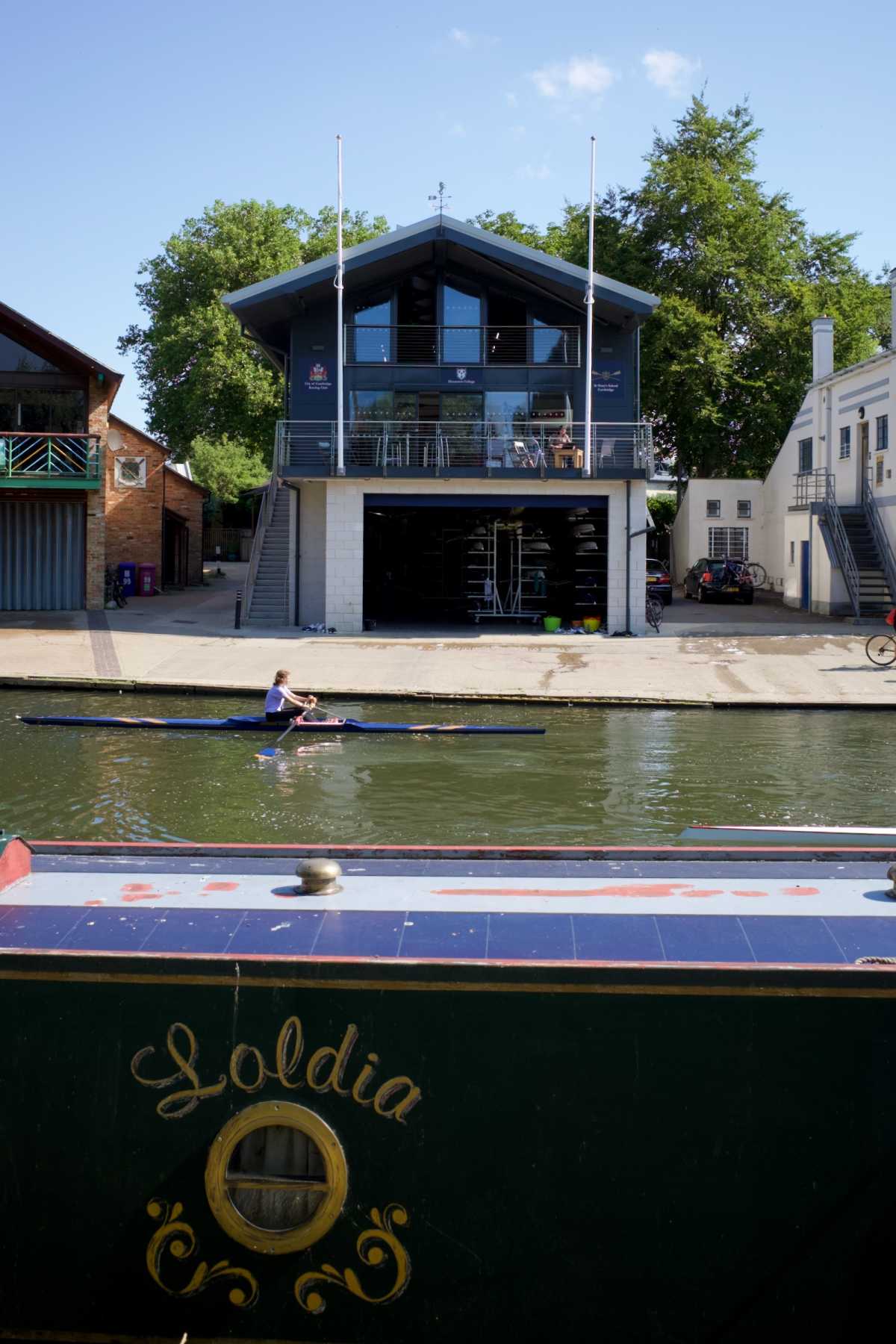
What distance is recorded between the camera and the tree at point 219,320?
47.9 m

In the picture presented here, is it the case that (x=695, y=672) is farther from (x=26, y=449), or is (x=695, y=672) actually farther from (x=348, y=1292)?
(x=348, y=1292)

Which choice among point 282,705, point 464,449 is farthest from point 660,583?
point 282,705

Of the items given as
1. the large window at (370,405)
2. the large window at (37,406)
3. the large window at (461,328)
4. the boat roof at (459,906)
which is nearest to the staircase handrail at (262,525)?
the large window at (370,405)

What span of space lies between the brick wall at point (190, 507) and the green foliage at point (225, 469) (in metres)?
18.2

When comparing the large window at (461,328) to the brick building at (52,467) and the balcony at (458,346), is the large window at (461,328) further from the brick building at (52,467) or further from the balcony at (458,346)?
the brick building at (52,467)

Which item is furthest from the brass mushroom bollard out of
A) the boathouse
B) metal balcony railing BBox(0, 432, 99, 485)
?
metal balcony railing BBox(0, 432, 99, 485)

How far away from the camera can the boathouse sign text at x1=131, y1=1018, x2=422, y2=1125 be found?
172 inches

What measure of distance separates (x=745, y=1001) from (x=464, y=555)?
3657 centimetres

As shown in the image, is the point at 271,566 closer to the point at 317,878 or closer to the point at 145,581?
the point at 145,581

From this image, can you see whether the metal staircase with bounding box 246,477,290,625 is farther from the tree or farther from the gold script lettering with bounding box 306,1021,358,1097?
the gold script lettering with bounding box 306,1021,358,1097

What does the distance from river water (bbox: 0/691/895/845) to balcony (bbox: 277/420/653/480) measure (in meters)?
10.2

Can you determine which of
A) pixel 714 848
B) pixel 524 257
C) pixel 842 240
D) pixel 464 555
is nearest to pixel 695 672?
pixel 524 257

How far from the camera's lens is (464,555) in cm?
4056

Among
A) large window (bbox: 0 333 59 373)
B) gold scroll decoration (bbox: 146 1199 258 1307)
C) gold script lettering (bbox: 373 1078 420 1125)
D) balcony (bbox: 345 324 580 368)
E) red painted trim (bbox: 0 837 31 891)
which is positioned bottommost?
gold scroll decoration (bbox: 146 1199 258 1307)
